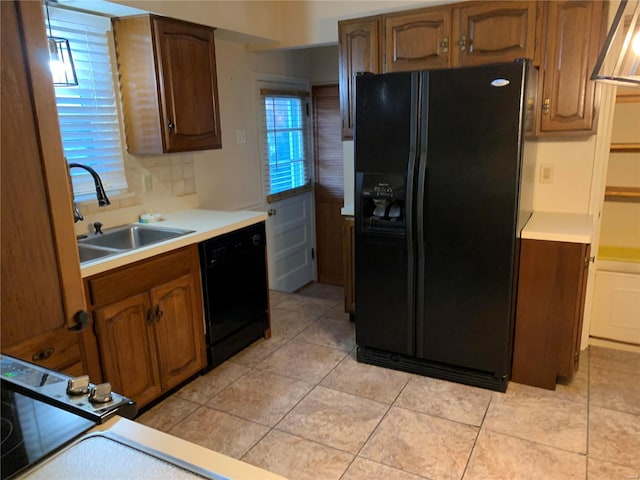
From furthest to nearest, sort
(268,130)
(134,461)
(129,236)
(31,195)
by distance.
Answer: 1. (268,130)
2. (129,236)
3. (134,461)
4. (31,195)

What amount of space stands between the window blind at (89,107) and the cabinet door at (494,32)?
6.54 feet

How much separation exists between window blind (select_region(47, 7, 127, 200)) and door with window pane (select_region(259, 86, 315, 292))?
1.47m

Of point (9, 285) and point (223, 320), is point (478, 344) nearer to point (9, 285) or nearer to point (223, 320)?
point (223, 320)

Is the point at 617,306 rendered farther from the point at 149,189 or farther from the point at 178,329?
the point at 149,189

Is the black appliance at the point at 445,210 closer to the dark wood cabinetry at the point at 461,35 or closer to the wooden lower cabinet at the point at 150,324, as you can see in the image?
the dark wood cabinetry at the point at 461,35

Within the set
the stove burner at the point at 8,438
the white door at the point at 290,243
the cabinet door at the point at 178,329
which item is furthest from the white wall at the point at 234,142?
the stove burner at the point at 8,438

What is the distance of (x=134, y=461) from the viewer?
812 millimetres

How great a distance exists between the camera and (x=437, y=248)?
2564 mm

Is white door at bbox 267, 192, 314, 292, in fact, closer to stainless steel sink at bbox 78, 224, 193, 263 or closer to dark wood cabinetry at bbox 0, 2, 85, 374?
stainless steel sink at bbox 78, 224, 193, 263

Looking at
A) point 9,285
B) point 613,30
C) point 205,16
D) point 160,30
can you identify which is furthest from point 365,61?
point 9,285

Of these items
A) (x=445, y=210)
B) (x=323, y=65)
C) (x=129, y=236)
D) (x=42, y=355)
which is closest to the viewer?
(x=42, y=355)

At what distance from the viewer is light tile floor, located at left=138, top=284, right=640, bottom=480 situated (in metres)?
2.07

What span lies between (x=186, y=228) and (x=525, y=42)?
212cm

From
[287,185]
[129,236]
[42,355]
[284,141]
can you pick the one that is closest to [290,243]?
[287,185]
